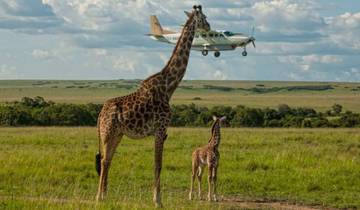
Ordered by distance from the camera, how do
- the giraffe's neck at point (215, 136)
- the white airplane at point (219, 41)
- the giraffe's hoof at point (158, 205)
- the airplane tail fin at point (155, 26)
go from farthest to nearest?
1. the airplane tail fin at point (155, 26)
2. the white airplane at point (219, 41)
3. the giraffe's neck at point (215, 136)
4. the giraffe's hoof at point (158, 205)

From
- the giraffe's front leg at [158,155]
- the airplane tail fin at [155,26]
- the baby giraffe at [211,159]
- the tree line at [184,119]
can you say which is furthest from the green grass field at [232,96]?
the giraffe's front leg at [158,155]

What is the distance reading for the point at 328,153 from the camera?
65.9ft

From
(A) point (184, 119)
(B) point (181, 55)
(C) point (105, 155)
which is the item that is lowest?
(A) point (184, 119)

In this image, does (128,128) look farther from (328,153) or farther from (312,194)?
(328,153)

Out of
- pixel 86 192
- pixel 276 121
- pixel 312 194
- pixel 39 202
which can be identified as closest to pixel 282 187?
pixel 312 194

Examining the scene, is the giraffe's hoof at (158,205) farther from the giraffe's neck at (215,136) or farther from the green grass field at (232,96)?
the green grass field at (232,96)

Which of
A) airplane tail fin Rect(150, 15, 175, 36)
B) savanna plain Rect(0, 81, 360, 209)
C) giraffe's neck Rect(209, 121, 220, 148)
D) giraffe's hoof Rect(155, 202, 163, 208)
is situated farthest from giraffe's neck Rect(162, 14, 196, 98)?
airplane tail fin Rect(150, 15, 175, 36)

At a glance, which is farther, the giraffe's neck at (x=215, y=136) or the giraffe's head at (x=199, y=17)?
the giraffe's neck at (x=215, y=136)

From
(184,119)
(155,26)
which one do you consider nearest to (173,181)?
(184,119)

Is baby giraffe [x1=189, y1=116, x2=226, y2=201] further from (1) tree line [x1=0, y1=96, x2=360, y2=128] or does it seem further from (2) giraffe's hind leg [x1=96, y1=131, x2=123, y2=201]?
(1) tree line [x1=0, y1=96, x2=360, y2=128]

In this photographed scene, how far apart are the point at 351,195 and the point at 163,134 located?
4.18m

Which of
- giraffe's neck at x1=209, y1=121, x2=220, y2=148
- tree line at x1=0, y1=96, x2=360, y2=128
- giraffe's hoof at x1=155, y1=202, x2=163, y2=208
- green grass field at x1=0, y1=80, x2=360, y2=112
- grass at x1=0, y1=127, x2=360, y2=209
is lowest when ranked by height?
green grass field at x1=0, y1=80, x2=360, y2=112

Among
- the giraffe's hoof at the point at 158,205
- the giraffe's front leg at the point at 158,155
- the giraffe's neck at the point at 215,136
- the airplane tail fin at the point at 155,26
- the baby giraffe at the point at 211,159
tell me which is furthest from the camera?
the airplane tail fin at the point at 155,26

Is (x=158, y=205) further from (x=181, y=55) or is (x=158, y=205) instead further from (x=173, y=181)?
(x=173, y=181)
